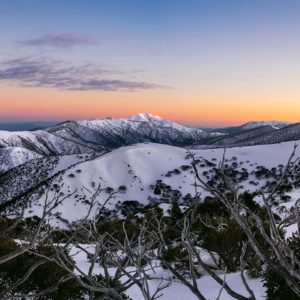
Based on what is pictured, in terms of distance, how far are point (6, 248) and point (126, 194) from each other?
132970 mm

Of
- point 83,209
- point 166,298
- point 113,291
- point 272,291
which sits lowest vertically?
point 83,209

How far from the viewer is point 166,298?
23391mm

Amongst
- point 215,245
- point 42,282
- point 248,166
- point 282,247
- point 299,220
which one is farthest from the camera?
point 248,166

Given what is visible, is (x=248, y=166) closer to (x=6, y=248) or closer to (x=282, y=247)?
(x=6, y=248)

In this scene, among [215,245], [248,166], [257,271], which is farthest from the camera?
[248,166]

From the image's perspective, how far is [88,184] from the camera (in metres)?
160

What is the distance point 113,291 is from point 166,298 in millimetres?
20869

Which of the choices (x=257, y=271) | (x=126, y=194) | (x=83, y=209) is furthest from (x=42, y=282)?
(x=126, y=194)

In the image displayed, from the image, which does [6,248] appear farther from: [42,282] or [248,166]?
[248,166]

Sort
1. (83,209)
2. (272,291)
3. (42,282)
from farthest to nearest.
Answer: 1. (83,209)
2. (42,282)
3. (272,291)

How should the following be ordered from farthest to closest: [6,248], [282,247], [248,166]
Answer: [248,166] → [6,248] → [282,247]

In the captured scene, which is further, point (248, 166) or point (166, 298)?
point (248, 166)

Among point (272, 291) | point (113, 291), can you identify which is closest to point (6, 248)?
point (272, 291)

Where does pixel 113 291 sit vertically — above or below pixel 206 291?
above
